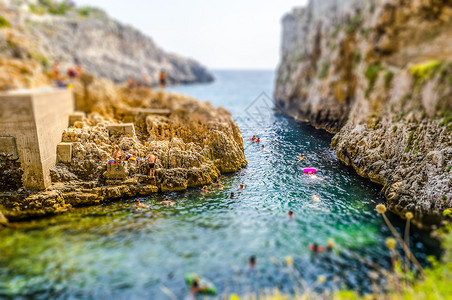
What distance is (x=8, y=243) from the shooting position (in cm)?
1611

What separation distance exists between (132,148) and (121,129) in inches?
86.8

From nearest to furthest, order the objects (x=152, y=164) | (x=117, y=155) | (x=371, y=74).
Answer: (x=117, y=155) < (x=152, y=164) < (x=371, y=74)

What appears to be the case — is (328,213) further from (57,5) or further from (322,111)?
(57,5)

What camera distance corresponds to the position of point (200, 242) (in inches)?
656

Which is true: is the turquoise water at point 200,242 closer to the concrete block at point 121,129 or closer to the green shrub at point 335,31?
the concrete block at point 121,129

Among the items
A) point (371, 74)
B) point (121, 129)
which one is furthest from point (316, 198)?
point (121, 129)

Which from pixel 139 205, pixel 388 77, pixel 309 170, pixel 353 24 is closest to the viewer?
pixel 139 205

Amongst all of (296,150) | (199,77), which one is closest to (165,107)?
(296,150)

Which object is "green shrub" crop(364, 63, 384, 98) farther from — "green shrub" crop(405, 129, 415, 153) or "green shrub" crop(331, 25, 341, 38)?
"green shrub" crop(331, 25, 341, 38)

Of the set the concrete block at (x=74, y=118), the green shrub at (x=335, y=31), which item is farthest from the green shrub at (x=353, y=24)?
the concrete block at (x=74, y=118)

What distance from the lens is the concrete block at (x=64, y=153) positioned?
21.9m

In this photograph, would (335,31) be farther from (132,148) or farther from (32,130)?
(32,130)

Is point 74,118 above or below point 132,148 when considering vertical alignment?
above

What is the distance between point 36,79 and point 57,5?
9621cm
